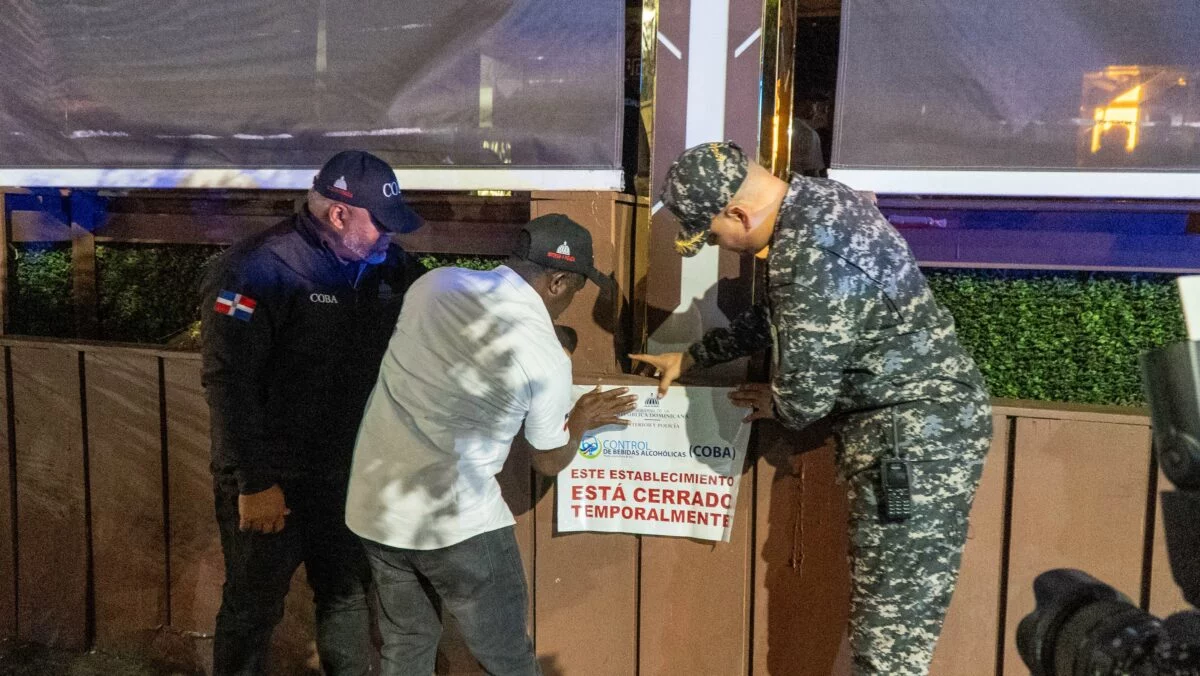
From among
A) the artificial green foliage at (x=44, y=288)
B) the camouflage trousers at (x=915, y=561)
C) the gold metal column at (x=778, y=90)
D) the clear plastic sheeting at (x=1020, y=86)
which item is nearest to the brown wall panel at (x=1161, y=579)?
the camouflage trousers at (x=915, y=561)

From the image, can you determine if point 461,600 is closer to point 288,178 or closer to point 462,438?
point 462,438

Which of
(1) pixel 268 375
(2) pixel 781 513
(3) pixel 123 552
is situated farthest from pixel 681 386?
(3) pixel 123 552

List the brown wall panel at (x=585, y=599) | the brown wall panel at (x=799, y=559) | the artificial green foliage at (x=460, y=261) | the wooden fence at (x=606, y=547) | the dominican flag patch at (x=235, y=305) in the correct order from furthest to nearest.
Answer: the artificial green foliage at (x=460, y=261) → the brown wall panel at (x=585, y=599) → the brown wall panel at (x=799, y=559) → the wooden fence at (x=606, y=547) → the dominican flag patch at (x=235, y=305)

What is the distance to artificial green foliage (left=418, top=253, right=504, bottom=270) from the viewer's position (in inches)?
155

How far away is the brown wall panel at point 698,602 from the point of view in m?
3.20

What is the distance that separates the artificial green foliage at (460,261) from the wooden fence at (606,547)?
105cm

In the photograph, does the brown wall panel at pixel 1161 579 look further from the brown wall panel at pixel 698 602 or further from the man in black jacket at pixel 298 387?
the man in black jacket at pixel 298 387

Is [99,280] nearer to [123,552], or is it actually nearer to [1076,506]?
[123,552]

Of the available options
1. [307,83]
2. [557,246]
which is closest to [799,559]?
[557,246]

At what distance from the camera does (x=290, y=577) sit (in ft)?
10.2

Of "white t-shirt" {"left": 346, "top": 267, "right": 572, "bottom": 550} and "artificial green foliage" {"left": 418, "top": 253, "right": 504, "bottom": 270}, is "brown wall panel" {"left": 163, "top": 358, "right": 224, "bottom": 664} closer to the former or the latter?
"artificial green foliage" {"left": 418, "top": 253, "right": 504, "bottom": 270}

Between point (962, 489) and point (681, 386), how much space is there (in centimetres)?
105

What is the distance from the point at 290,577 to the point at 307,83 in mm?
2101

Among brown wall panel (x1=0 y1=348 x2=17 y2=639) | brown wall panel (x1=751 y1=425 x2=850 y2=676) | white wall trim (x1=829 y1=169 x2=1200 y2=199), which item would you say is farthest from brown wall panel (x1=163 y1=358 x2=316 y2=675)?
white wall trim (x1=829 y1=169 x2=1200 y2=199)
